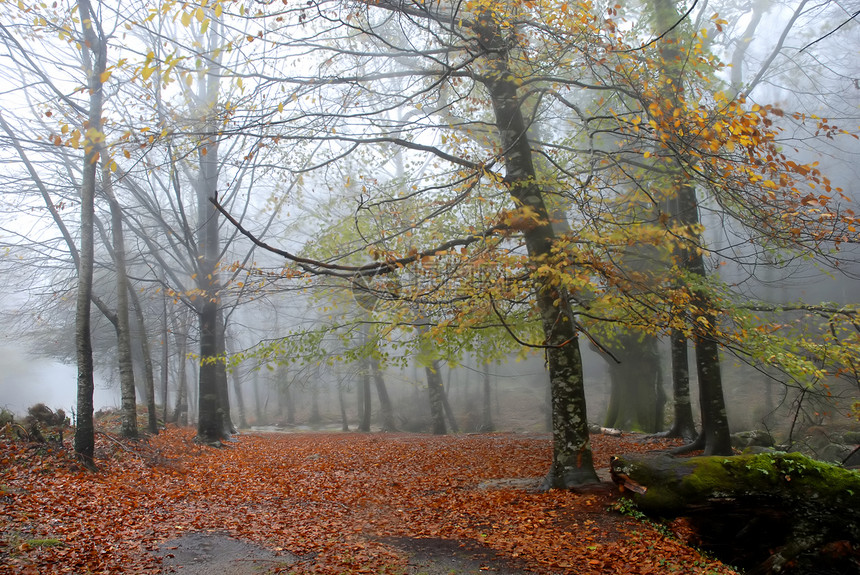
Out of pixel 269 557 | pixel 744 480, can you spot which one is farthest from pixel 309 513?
pixel 744 480

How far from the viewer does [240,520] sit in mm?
6223

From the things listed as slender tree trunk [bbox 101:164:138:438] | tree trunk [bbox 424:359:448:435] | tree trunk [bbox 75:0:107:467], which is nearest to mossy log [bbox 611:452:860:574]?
tree trunk [bbox 75:0:107:467]

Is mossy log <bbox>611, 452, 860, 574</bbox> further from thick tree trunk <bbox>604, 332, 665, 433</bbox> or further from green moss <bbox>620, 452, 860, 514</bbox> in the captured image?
thick tree trunk <bbox>604, 332, 665, 433</bbox>

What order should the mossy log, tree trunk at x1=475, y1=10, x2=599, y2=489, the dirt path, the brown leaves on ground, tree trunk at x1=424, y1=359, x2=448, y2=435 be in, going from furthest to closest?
1. tree trunk at x1=424, y1=359, x2=448, y2=435
2. tree trunk at x1=475, y1=10, x2=599, y2=489
3. the mossy log
4. the brown leaves on ground
5. the dirt path

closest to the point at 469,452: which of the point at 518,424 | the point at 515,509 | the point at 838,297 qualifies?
the point at 515,509

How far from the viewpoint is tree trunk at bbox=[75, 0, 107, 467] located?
323 inches

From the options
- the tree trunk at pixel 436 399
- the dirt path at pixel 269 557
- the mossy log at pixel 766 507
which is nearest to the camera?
the dirt path at pixel 269 557

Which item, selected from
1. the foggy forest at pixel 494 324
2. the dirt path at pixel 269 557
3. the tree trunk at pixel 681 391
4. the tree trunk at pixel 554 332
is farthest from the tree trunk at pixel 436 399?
the dirt path at pixel 269 557

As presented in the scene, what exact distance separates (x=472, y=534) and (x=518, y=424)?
21.8 metres

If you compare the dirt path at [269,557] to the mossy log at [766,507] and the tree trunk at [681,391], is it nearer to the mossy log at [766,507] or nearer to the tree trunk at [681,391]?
the mossy log at [766,507]

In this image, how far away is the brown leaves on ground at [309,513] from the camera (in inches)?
188

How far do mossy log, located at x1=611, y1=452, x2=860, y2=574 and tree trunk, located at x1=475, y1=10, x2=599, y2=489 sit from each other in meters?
0.94

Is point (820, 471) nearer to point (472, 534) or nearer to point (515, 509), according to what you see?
point (515, 509)

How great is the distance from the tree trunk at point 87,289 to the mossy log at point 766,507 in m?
8.41
